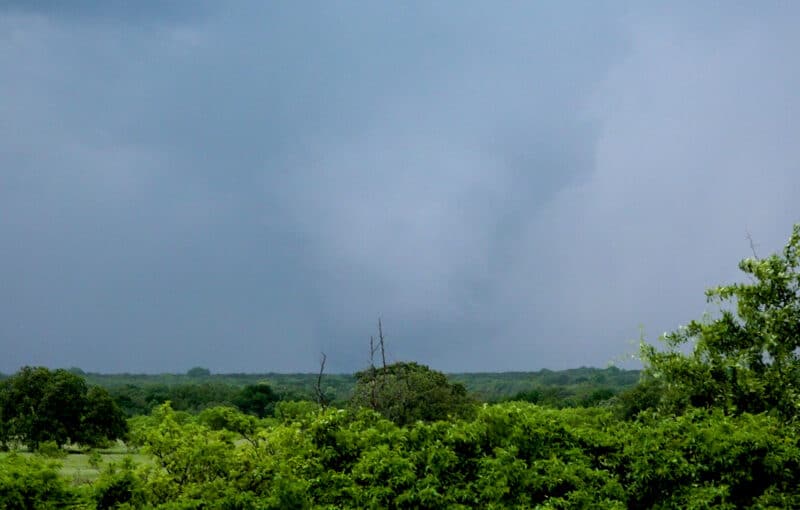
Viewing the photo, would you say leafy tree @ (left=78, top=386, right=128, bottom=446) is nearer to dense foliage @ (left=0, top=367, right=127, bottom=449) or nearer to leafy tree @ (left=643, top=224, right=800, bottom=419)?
dense foliage @ (left=0, top=367, right=127, bottom=449)

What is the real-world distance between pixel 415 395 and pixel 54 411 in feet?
67.3

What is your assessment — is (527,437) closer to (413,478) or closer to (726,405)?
(413,478)

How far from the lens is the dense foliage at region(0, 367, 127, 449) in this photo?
155 feet

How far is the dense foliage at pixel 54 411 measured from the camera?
1858 inches

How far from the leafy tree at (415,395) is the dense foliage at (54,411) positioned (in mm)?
14147

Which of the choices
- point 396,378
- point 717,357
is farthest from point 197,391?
point 717,357

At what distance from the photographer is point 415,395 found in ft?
180

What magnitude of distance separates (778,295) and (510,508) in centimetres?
852

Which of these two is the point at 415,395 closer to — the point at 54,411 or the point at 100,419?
the point at 100,419

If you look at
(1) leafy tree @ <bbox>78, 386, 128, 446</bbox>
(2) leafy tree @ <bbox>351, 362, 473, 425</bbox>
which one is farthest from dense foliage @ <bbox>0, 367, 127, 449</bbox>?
(2) leafy tree @ <bbox>351, 362, 473, 425</bbox>

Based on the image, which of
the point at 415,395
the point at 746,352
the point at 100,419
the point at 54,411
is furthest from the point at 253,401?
the point at 746,352

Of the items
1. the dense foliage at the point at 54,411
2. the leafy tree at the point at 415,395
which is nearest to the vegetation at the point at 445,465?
the dense foliage at the point at 54,411

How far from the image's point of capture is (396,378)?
57812 millimetres

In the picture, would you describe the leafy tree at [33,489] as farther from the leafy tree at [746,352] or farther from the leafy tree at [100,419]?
the leafy tree at [100,419]
